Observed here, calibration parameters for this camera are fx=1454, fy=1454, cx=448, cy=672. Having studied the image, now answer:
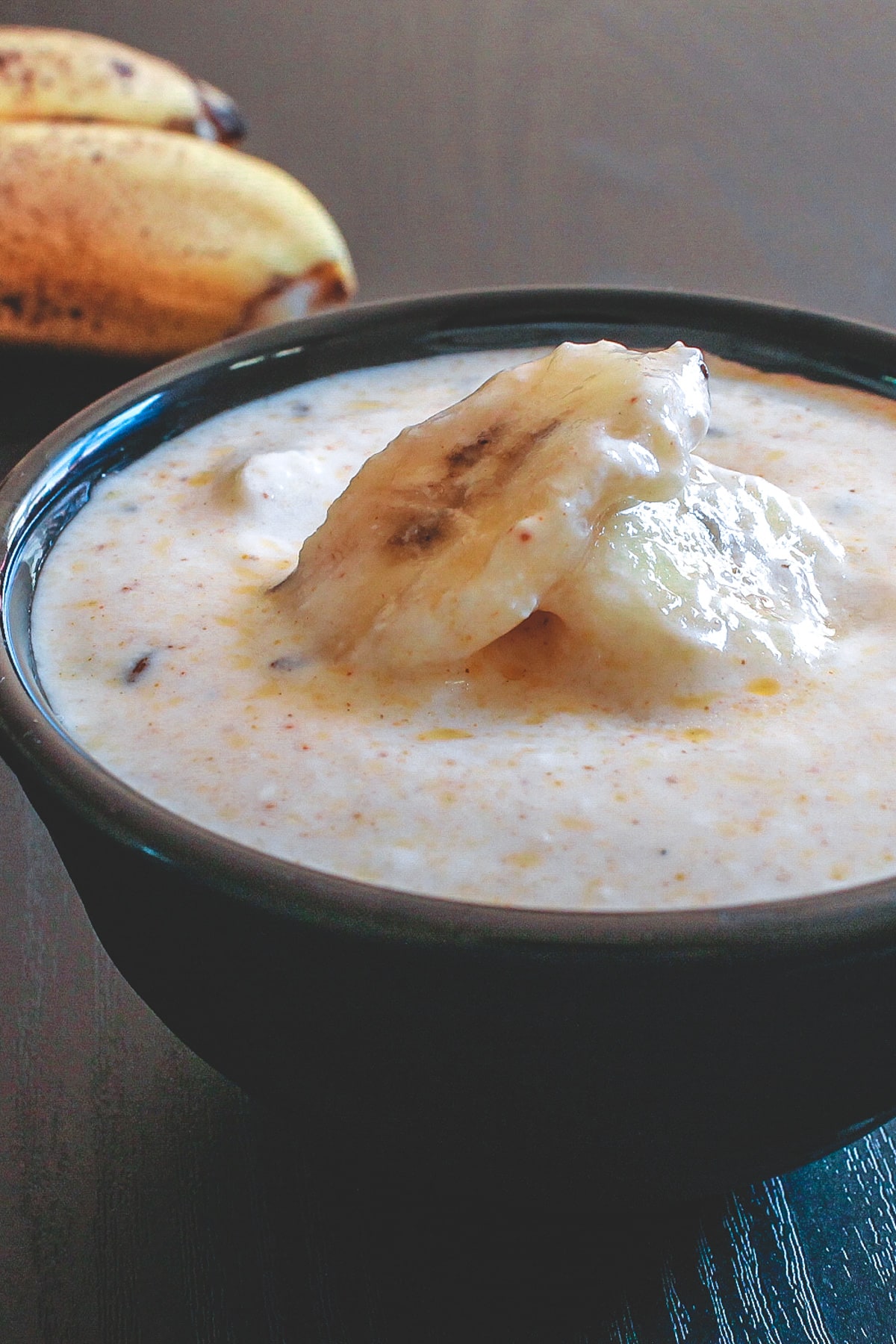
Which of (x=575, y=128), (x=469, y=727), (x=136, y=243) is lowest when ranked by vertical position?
(x=575, y=128)

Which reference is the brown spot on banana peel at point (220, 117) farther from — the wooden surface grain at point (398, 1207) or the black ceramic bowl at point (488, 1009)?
the black ceramic bowl at point (488, 1009)

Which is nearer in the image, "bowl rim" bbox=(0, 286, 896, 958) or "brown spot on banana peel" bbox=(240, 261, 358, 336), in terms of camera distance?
"bowl rim" bbox=(0, 286, 896, 958)

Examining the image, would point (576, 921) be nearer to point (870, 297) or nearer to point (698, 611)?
point (698, 611)

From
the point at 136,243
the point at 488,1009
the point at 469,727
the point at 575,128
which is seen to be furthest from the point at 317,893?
the point at 575,128

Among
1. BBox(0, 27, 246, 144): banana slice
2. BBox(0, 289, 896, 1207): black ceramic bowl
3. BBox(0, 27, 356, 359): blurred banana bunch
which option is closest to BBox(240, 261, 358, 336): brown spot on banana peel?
BBox(0, 27, 356, 359): blurred banana bunch

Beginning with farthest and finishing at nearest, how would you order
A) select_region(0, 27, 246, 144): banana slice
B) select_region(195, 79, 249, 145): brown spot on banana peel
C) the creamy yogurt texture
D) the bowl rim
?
1. select_region(195, 79, 249, 145): brown spot on banana peel
2. select_region(0, 27, 246, 144): banana slice
3. the creamy yogurt texture
4. the bowl rim

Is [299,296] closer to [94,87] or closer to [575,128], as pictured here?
[94,87]

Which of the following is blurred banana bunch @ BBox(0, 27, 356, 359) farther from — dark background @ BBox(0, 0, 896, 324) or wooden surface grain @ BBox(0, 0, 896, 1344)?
dark background @ BBox(0, 0, 896, 324)

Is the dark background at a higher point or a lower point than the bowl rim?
lower
